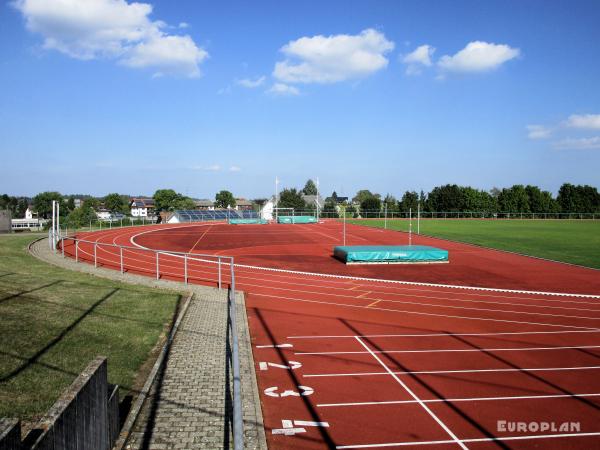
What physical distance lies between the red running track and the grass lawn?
282 cm

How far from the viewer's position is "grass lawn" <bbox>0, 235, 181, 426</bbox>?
24.2 ft

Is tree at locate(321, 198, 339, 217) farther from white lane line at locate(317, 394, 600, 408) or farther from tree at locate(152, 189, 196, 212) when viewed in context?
white lane line at locate(317, 394, 600, 408)

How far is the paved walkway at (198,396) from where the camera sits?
6.51 meters

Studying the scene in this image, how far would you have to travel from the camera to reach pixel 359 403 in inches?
319

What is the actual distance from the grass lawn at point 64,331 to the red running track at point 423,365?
2.82 m

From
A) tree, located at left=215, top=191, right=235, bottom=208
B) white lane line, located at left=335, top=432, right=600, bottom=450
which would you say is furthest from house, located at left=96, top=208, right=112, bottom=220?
white lane line, located at left=335, top=432, right=600, bottom=450

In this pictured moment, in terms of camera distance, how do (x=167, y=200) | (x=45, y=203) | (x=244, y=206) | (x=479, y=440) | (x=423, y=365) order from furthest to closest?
(x=244, y=206) → (x=45, y=203) → (x=167, y=200) → (x=423, y=365) → (x=479, y=440)

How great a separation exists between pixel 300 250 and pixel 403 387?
24.6m

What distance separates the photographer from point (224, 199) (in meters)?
141

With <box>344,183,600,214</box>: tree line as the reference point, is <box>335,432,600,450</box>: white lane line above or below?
below

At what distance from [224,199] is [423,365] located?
13474cm

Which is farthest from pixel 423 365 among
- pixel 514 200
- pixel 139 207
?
pixel 139 207

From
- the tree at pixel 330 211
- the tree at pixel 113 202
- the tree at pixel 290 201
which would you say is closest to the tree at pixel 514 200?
the tree at pixel 330 211

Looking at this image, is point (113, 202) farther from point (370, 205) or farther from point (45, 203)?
point (370, 205)
